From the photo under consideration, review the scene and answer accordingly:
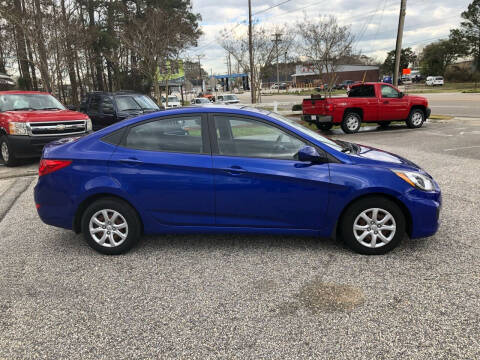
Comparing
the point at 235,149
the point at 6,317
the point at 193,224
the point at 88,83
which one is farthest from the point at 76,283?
the point at 88,83

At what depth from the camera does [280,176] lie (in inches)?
149

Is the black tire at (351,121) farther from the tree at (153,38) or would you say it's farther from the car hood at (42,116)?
the tree at (153,38)

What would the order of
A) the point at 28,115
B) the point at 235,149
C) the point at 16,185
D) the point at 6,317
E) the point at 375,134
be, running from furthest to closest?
the point at 375,134 < the point at 28,115 < the point at 16,185 < the point at 235,149 < the point at 6,317

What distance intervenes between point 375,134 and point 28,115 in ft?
37.1

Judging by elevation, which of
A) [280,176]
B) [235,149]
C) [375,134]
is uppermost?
[235,149]

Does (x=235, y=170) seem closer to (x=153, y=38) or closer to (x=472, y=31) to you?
(x=153, y=38)

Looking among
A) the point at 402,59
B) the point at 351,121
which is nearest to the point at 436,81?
the point at 402,59

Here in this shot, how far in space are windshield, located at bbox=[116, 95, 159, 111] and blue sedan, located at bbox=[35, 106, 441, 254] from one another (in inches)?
337

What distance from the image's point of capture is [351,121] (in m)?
14.6

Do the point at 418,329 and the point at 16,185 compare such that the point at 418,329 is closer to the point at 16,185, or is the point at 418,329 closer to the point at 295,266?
the point at 295,266

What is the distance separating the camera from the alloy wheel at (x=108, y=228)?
13.3ft

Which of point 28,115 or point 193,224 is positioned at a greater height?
point 28,115

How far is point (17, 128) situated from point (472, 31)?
239 ft

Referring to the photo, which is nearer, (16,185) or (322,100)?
(16,185)
